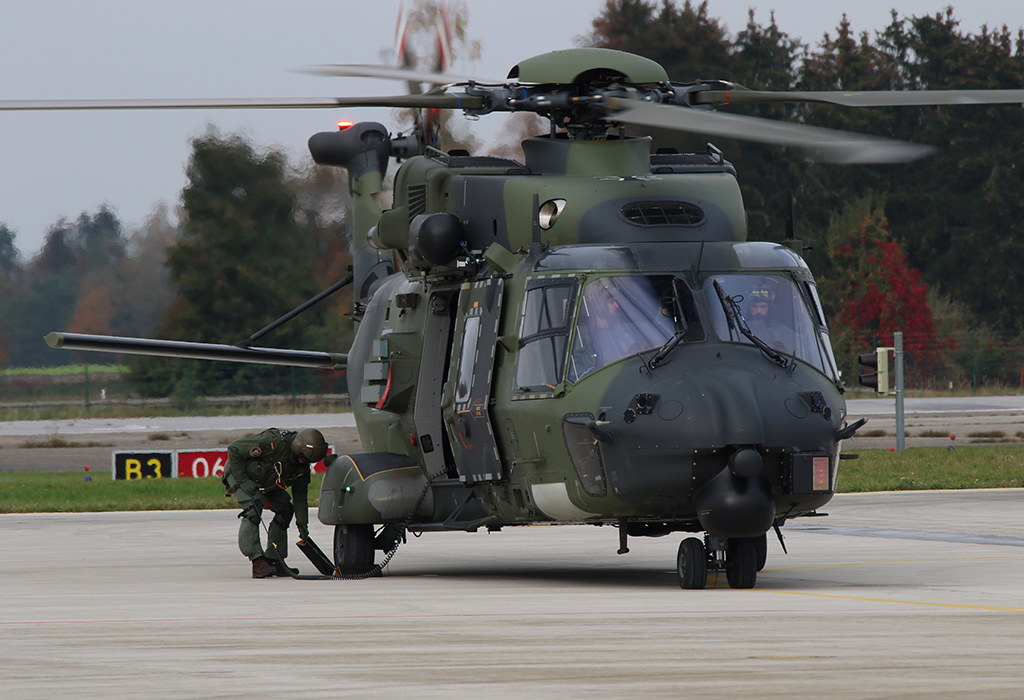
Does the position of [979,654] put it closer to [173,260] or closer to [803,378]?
[803,378]

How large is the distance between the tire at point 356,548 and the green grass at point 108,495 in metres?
10.4

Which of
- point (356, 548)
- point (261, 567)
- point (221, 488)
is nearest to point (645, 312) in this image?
point (356, 548)

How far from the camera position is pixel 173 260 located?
122 ft

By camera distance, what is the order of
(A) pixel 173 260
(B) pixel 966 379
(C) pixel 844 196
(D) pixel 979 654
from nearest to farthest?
(D) pixel 979 654
(A) pixel 173 260
(B) pixel 966 379
(C) pixel 844 196

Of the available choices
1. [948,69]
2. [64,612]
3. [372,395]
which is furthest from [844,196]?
[64,612]

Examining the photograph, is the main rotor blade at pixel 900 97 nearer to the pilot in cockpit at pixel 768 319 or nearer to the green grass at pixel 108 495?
the pilot in cockpit at pixel 768 319

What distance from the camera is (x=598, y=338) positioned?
34.8 feet

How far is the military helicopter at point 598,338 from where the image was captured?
10070mm

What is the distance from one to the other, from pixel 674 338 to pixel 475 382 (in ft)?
6.97

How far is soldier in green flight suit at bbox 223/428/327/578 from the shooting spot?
1308 centimetres

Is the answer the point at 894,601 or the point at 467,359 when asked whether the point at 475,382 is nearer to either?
the point at 467,359

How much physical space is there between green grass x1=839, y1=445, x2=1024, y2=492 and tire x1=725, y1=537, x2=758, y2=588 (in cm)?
1374

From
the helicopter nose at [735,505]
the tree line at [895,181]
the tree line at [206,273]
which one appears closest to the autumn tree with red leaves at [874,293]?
the tree line at [895,181]

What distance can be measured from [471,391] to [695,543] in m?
2.40
